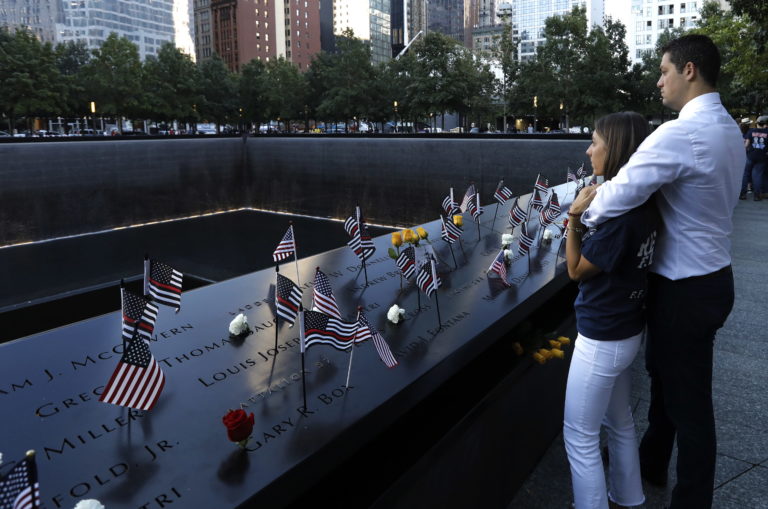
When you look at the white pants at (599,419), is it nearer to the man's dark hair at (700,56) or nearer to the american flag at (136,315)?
the man's dark hair at (700,56)

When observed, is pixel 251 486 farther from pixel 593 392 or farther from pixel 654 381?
pixel 654 381

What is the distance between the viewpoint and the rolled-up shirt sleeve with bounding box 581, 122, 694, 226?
6.81 feet

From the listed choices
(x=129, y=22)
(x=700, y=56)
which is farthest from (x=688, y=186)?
(x=129, y=22)

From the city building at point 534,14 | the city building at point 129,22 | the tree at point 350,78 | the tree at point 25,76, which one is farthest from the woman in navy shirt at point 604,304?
the city building at point 534,14

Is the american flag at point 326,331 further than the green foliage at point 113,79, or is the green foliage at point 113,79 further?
the green foliage at point 113,79

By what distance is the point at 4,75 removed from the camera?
110ft

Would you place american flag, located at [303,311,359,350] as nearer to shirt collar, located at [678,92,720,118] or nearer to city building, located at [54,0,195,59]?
shirt collar, located at [678,92,720,118]

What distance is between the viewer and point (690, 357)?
89.8 inches

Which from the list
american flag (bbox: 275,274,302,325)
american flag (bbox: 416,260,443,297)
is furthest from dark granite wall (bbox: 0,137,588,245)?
american flag (bbox: 275,274,302,325)

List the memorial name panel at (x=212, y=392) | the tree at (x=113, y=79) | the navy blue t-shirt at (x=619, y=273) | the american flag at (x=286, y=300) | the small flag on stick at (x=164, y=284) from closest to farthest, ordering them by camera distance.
→ the memorial name panel at (x=212, y=392) < the navy blue t-shirt at (x=619, y=273) < the american flag at (x=286, y=300) < the small flag on stick at (x=164, y=284) < the tree at (x=113, y=79)

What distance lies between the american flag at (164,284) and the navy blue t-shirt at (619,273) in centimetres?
199

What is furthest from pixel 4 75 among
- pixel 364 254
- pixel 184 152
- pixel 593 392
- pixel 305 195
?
pixel 593 392

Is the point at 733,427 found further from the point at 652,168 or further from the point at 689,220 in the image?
the point at 652,168

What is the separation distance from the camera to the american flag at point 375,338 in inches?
92.2
